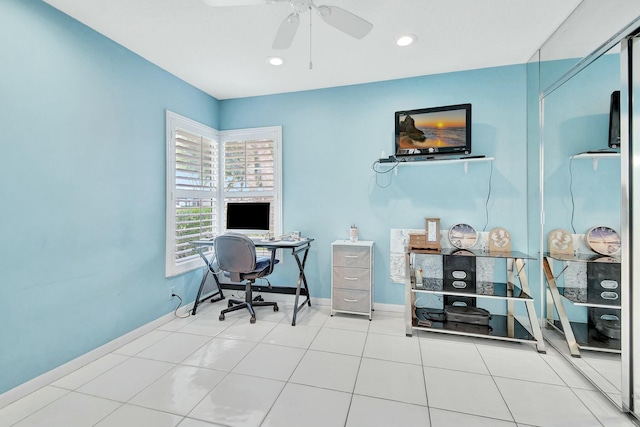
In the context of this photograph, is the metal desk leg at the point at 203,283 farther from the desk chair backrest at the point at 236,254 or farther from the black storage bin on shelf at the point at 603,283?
the black storage bin on shelf at the point at 603,283

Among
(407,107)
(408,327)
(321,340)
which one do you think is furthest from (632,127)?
(321,340)

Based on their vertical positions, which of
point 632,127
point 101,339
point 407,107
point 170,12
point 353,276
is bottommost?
point 101,339

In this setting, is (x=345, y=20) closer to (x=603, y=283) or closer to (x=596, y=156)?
(x=596, y=156)

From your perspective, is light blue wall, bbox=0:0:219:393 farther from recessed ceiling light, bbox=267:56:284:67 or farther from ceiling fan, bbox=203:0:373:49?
ceiling fan, bbox=203:0:373:49

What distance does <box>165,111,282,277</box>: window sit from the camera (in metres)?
2.94

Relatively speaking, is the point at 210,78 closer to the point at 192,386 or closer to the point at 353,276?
the point at 353,276

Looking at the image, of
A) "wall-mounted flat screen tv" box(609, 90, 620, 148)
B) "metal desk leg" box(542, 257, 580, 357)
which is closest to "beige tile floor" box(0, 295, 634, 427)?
"metal desk leg" box(542, 257, 580, 357)

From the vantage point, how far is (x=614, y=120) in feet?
5.76

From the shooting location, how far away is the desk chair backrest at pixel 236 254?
2.75 metres

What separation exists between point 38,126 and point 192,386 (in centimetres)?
205

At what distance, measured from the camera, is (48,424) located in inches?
60.3

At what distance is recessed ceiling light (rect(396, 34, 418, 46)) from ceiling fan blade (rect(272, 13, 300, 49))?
105 centimetres

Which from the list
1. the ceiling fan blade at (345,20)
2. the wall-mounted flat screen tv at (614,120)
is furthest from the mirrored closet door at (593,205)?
the ceiling fan blade at (345,20)

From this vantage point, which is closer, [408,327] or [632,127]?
[632,127]
